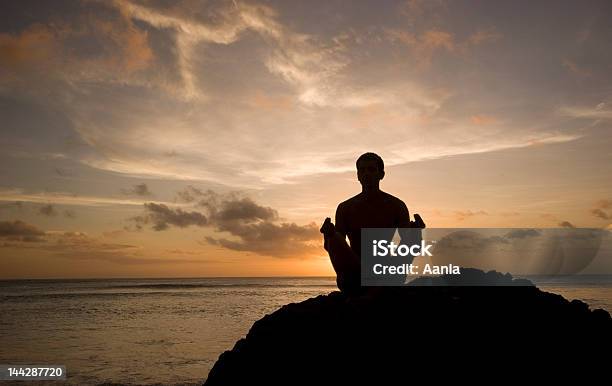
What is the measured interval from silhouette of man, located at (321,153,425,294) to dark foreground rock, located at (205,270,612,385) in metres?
0.91

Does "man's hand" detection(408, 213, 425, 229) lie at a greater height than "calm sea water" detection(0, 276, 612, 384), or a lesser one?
greater

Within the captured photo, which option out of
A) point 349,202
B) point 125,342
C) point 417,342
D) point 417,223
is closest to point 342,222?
point 349,202

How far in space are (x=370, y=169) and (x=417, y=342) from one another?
2.84m

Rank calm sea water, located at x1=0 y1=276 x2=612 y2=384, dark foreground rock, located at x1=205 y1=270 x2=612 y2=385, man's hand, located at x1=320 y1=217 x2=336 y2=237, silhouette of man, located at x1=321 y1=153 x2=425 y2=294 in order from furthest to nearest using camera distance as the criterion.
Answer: calm sea water, located at x1=0 y1=276 x2=612 y2=384 < silhouette of man, located at x1=321 y1=153 x2=425 y2=294 < man's hand, located at x1=320 y1=217 x2=336 y2=237 < dark foreground rock, located at x1=205 y1=270 x2=612 y2=385

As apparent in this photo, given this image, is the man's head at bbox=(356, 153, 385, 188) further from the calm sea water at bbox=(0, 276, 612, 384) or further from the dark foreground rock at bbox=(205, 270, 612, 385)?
the calm sea water at bbox=(0, 276, 612, 384)

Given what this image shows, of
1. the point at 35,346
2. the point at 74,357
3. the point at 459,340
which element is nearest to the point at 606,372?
the point at 459,340

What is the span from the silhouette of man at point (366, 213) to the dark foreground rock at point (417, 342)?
91 centimetres

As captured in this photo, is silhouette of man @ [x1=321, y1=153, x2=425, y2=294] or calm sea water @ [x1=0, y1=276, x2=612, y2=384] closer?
silhouette of man @ [x1=321, y1=153, x2=425, y2=294]

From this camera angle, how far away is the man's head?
7.23 metres

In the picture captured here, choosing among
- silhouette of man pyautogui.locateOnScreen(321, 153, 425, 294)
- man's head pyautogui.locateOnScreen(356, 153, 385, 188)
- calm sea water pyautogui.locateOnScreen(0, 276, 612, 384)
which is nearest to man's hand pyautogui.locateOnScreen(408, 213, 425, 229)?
silhouette of man pyautogui.locateOnScreen(321, 153, 425, 294)

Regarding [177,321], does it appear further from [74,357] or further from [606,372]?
[606,372]

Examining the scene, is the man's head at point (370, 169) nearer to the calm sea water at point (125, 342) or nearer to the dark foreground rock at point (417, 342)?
the dark foreground rock at point (417, 342)

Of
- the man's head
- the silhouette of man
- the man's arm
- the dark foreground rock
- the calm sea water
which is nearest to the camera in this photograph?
the dark foreground rock

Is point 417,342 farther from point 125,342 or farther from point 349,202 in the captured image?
point 125,342
